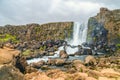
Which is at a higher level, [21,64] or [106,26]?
[106,26]

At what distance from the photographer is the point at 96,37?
180125 mm

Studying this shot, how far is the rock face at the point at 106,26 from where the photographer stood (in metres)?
174

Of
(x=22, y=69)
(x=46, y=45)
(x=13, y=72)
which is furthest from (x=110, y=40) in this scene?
(x=13, y=72)

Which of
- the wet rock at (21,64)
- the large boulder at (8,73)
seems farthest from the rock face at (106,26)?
the large boulder at (8,73)

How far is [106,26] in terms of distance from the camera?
178500 mm

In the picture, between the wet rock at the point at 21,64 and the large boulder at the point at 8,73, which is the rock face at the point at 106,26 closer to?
the wet rock at the point at 21,64

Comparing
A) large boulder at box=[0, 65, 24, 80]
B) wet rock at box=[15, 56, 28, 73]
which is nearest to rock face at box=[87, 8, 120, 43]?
wet rock at box=[15, 56, 28, 73]

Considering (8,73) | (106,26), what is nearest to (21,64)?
(8,73)

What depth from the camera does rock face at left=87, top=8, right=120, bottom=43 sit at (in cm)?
17450

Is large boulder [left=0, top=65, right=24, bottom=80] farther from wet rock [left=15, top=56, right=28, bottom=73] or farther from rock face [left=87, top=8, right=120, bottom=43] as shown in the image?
rock face [left=87, top=8, right=120, bottom=43]

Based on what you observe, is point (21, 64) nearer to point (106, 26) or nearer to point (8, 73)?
point (8, 73)

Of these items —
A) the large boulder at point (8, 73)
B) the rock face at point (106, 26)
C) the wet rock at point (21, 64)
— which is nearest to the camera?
the large boulder at point (8, 73)

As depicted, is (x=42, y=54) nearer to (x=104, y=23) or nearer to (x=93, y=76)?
(x=104, y=23)

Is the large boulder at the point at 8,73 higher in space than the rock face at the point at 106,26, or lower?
lower
